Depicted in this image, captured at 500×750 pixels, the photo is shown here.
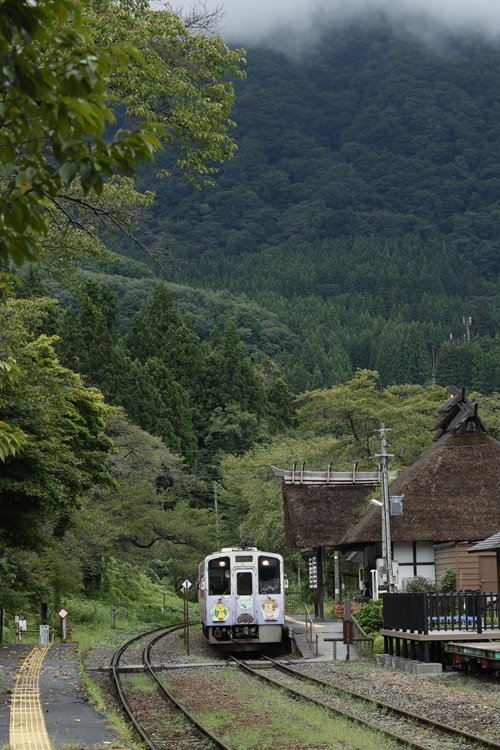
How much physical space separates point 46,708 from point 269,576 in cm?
1697

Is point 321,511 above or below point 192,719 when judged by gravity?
above

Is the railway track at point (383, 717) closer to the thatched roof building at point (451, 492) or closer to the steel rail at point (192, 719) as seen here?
the steel rail at point (192, 719)

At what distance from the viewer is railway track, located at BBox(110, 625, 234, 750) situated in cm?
1284

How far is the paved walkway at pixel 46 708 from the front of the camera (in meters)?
11.1

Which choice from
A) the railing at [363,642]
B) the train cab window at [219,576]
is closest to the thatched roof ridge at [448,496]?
the railing at [363,642]

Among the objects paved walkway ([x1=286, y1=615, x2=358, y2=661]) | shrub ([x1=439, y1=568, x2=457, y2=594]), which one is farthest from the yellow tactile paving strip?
shrub ([x1=439, y1=568, x2=457, y2=594])

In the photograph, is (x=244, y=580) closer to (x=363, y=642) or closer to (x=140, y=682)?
(x=363, y=642)

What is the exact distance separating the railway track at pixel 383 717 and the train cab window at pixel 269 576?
866cm

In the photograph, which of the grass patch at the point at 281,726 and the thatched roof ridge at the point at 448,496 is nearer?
the grass patch at the point at 281,726

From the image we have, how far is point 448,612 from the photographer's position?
75.2ft

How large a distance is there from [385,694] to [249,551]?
13.5 metres

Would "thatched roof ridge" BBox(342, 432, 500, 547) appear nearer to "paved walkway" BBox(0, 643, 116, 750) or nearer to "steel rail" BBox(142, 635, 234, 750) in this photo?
"steel rail" BBox(142, 635, 234, 750)

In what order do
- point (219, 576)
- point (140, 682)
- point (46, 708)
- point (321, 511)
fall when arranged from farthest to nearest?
point (321, 511) → point (219, 576) → point (140, 682) → point (46, 708)

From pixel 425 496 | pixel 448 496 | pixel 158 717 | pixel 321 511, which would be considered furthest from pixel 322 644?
pixel 158 717
